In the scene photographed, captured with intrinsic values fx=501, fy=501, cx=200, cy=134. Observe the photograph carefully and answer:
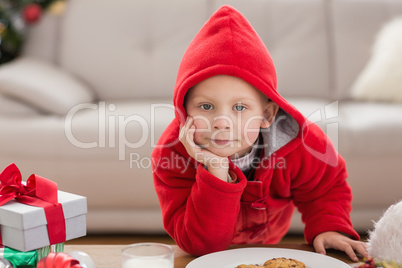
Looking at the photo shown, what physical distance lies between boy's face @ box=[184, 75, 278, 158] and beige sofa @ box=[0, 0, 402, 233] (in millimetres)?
893

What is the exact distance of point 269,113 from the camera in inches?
48.7

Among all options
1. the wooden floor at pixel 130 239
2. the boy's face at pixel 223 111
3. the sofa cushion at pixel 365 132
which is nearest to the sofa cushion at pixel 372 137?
the sofa cushion at pixel 365 132

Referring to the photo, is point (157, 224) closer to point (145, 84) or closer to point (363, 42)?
point (145, 84)

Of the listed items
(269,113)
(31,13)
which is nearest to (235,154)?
(269,113)

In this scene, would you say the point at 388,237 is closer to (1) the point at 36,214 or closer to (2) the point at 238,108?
(2) the point at 238,108

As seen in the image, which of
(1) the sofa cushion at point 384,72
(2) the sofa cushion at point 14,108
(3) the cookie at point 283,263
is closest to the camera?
(3) the cookie at point 283,263

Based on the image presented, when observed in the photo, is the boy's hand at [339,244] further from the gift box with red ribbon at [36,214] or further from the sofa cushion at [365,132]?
the sofa cushion at [365,132]

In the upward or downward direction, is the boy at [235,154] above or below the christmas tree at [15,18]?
below

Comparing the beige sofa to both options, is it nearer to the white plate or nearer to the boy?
the boy

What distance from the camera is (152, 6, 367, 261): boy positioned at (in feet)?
3.50

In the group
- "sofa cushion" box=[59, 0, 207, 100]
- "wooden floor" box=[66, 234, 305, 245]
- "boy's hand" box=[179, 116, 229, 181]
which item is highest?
"sofa cushion" box=[59, 0, 207, 100]

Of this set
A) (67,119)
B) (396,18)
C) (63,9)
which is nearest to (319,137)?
(67,119)

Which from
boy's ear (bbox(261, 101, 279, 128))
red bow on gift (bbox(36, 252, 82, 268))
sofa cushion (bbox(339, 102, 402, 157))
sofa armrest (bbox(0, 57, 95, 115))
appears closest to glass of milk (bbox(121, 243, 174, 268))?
red bow on gift (bbox(36, 252, 82, 268))

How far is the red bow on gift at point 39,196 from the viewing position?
863 mm
